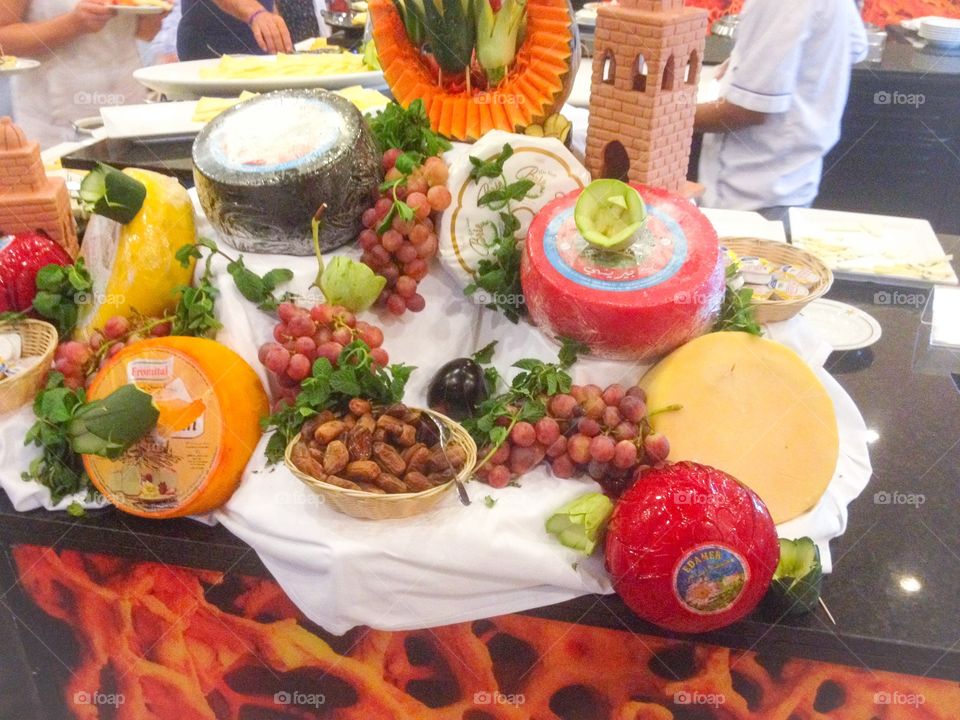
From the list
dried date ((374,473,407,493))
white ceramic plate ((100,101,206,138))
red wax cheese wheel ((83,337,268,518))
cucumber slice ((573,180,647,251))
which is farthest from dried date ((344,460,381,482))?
white ceramic plate ((100,101,206,138))

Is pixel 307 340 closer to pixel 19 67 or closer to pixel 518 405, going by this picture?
pixel 518 405

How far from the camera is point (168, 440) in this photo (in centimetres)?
116

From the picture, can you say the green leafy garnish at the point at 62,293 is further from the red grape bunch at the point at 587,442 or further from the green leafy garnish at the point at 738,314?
the green leafy garnish at the point at 738,314

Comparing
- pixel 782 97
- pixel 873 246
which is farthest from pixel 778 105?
pixel 873 246

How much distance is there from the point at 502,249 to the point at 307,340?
36 cm

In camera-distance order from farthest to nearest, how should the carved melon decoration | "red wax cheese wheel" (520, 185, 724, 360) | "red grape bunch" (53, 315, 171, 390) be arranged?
1. the carved melon decoration
2. "red grape bunch" (53, 315, 171, 390)
3. "red wax cheese wheel" (520, 185, 724, 360)

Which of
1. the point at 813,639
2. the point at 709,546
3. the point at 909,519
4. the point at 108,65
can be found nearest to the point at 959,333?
the point at 909,519

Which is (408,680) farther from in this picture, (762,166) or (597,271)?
(762,166)

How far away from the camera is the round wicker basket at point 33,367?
4.03 feet

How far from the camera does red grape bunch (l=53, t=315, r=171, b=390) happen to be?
126 cm

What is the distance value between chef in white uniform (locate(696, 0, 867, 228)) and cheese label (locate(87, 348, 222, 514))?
1992mm

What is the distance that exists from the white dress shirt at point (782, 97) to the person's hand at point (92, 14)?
2068mm

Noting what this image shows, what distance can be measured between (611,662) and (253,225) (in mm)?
867

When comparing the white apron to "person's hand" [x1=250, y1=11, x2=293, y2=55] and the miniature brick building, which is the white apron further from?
the miniature brick building
